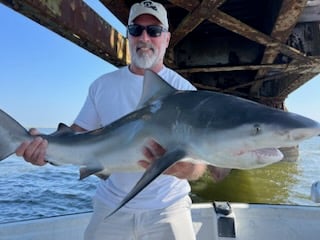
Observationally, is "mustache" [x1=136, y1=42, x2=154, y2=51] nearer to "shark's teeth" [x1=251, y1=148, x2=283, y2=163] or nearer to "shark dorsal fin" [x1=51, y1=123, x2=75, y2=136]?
"shark dorsal fin" [x1=51, y1=123, x2=75, y2=136]

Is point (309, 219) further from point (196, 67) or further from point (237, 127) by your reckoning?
point (196, 67)

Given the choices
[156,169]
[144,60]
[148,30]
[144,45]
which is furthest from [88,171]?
[148,30]

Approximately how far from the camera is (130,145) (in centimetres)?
192

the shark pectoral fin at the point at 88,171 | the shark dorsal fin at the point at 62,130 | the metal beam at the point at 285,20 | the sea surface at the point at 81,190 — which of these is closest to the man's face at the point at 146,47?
the shark dorsal fin at the point at 62,130

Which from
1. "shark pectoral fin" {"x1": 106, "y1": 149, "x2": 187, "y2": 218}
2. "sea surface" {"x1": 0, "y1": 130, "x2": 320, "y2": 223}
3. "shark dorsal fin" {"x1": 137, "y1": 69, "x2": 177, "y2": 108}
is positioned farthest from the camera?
"sea surface" {"x1": 0, "y1": 130, "x2": 320, "y2": 223}

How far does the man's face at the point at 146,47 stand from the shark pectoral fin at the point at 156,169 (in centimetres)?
93

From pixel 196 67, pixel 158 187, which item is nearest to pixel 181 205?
pixel 158 187

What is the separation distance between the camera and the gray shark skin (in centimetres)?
148

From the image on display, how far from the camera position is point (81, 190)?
10.1m

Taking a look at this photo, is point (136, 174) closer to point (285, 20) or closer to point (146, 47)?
point (146, 47)

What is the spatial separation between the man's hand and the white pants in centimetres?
34

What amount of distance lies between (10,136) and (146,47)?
102 centimetres

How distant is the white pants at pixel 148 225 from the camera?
2.21 m

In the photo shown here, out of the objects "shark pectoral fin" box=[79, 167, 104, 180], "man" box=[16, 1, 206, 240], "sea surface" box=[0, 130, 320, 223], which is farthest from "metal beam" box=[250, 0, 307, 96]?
"sea surface" box=[0, 130, 320, 223]
